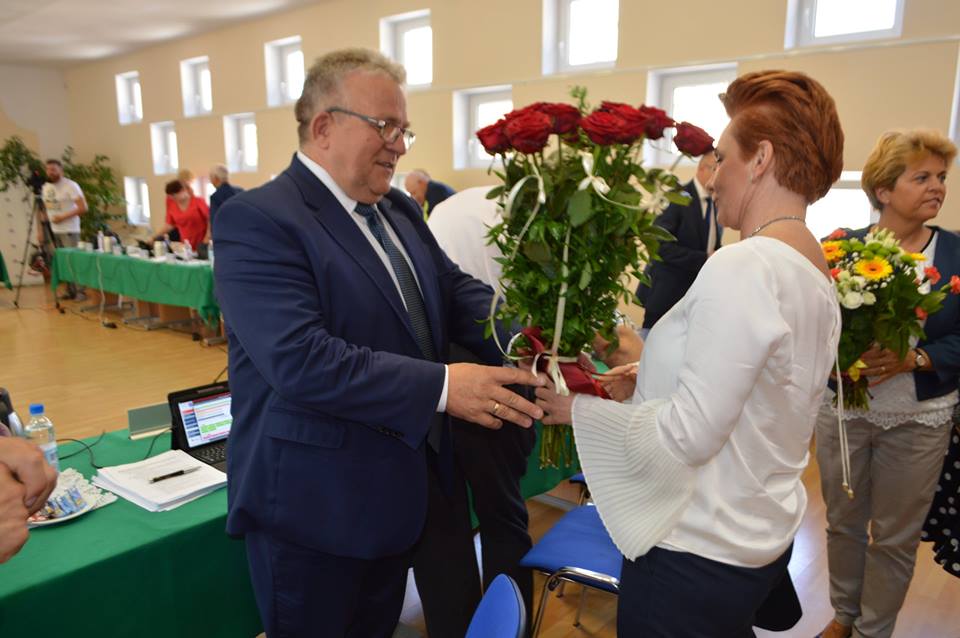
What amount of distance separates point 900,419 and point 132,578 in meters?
2.36

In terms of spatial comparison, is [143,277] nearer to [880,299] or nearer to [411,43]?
[411,43]

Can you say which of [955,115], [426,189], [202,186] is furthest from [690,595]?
[202,186]

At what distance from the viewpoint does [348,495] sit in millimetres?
1333

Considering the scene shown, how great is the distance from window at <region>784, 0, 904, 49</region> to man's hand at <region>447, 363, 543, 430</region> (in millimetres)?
4897

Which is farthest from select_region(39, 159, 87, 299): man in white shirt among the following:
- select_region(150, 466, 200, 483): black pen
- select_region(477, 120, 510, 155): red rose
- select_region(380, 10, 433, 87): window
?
select_region(477, 120, 510, 155): red rose

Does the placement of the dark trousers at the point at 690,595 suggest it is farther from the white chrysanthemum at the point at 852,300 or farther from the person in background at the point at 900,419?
the person in background at the point at 900,419

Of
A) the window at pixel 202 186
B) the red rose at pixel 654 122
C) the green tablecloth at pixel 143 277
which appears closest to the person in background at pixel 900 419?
the red rose at pixel 654 122

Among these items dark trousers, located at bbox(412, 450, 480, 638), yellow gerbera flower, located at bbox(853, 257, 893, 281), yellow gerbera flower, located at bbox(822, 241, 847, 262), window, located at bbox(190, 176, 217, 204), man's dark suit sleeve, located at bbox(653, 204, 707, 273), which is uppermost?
window, located at bbox(190, 176, 217, 204)

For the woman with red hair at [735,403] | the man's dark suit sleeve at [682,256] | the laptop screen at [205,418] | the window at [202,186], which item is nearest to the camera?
the woman with red hair at [735,403]

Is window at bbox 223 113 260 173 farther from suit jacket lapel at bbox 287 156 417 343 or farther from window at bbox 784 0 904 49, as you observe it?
suit jacket lapel at bbox 287 156 417 343

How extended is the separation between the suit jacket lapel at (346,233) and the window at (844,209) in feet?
14.8

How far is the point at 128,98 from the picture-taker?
41.8ft

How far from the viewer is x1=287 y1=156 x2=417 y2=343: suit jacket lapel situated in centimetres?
137

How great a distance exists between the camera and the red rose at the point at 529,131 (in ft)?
3.65
